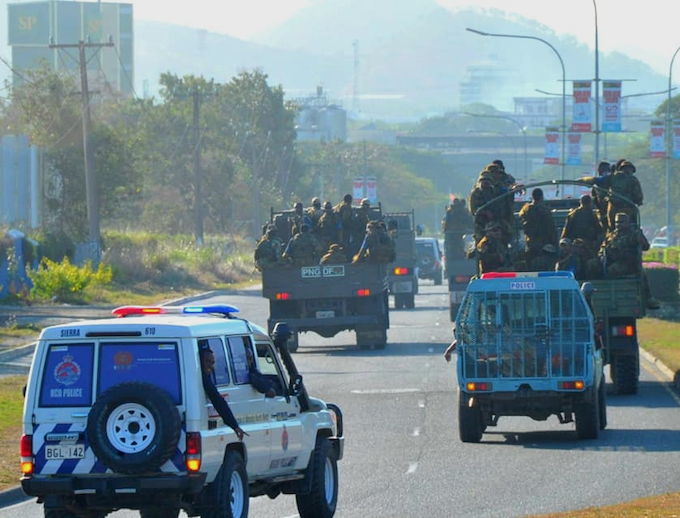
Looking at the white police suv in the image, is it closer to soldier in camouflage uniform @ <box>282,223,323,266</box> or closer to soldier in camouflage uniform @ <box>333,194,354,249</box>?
soldier in camouflage uniform @ <box>282,223,323,266</box>

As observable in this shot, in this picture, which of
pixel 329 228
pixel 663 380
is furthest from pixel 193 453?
pixel 329 228

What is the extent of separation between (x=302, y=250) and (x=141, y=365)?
60.5ft

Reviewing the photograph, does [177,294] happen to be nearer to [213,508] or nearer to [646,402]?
[646,402]

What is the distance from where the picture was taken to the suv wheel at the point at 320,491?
39.9ft

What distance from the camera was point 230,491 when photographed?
34.7 feet

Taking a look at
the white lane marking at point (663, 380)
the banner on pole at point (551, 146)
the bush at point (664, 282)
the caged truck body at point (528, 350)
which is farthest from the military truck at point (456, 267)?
the banner on pole at point (551, 146)

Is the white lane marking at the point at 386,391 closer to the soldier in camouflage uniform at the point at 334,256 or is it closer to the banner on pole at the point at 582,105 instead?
the soldier in camouflage uniform at the point at 334,256

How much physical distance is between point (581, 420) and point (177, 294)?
109ft

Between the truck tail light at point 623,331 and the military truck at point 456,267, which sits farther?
the military truck at point 456,267

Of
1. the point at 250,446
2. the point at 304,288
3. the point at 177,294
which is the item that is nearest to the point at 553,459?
the point at 250,446

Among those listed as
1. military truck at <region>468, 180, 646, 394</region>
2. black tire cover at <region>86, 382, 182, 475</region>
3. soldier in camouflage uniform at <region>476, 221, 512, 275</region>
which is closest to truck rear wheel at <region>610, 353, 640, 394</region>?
military truck at <region>468, 180, 646, 394</region>

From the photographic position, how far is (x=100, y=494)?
10188 millimetres

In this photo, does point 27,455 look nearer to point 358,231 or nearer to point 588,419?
point 588,419

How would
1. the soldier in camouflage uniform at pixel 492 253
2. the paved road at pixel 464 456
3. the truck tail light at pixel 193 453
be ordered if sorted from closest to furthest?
the truck tail light at pixel 193 453 < the paved road at pixel 464 456 < the soldier in camouflage uniform at pixel 492 253
